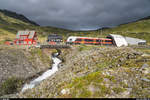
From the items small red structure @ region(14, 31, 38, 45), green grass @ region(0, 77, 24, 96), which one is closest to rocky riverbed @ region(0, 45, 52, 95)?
green grass @ region(0, 77, 24, 96)

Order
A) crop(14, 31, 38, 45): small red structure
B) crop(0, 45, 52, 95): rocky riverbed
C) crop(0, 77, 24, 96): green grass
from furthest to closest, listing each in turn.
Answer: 1. crop(14, 31, 38, 45): small red structure
2. crop(0, 45, 52, 95): rocky riverbed
3. crop(0, 77, 24, 96): green grass

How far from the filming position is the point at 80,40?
53781 millimetres

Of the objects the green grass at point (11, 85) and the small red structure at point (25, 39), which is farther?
the small red structure at point (25, 39)

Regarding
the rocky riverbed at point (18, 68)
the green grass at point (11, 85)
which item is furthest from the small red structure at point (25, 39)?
the green grass at point (11, 85)

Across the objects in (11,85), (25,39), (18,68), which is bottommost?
(11,85)

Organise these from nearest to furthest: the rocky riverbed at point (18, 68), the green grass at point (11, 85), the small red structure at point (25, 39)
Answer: the green grass at point (11, 85) < the rocky riverbed at point (18, 68) < the small red structure at point (25, 39)

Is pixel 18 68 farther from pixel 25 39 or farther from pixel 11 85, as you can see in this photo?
pixel 25 39

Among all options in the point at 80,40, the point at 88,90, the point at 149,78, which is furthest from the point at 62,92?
the point at 80,40

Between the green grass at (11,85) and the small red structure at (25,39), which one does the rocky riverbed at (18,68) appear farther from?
the small red structure at (25,39)

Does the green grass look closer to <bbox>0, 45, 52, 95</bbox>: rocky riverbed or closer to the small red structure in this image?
<bbox>0, 45, 52, 95</bbox>: rocky riverbed

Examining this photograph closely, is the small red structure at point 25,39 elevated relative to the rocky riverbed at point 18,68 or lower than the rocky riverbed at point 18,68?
elevated

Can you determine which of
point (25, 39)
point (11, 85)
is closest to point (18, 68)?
point (11, 85)

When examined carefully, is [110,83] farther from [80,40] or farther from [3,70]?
[80,40]

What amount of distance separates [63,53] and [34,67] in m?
15.1
